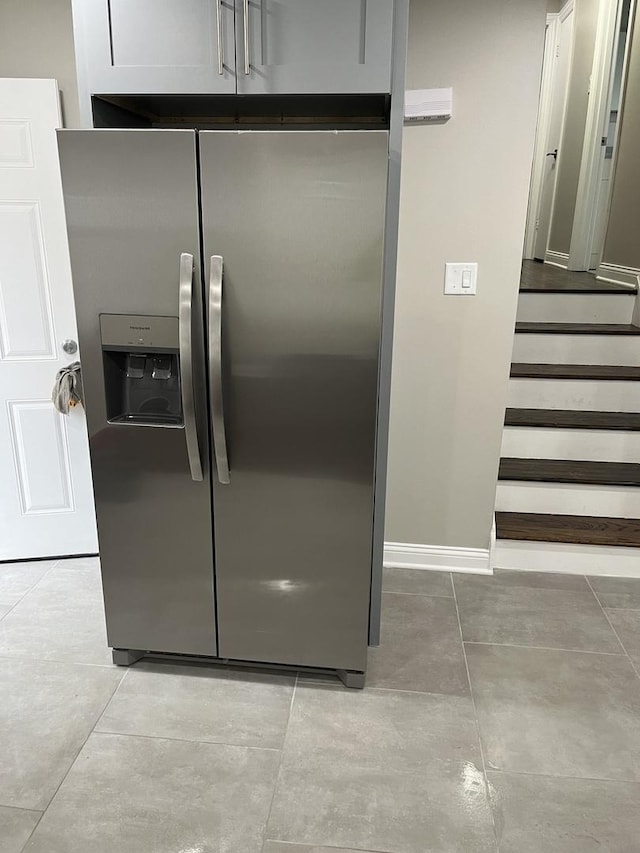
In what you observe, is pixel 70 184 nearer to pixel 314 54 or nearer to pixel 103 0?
pixel 103 0

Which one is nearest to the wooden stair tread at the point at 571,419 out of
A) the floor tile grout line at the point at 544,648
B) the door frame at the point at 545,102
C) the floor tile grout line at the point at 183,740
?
the floor tile grout line at the point at 544,648

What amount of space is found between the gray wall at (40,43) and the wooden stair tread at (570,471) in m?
2.52

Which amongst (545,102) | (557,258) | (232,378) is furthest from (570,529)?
(545,102)

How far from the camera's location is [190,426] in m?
1.86

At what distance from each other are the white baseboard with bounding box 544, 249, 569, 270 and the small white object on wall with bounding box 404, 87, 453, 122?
348 cm

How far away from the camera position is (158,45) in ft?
5.69

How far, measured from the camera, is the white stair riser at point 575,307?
3.68 m

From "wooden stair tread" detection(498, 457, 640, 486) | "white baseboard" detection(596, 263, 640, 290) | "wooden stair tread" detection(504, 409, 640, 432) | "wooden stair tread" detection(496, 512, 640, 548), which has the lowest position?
"wooden stair tread" detection(496, 512, 640, 548)

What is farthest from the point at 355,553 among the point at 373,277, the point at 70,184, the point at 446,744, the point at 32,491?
the point at 32,491

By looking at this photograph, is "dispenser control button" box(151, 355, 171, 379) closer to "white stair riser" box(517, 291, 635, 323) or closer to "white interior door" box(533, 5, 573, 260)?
"white stair riser" box(517, 291, 635, 323)

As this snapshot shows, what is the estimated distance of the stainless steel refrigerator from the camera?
67.1 inches

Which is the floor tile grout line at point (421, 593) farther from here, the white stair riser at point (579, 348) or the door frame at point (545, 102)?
the door frame at point (545, 102)

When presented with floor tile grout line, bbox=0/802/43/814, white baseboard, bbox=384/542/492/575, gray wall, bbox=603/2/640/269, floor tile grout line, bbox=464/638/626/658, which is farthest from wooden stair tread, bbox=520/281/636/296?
floor tile grout line, bbox=0/802/43/814

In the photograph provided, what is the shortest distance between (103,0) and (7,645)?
2182mm
